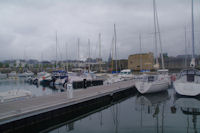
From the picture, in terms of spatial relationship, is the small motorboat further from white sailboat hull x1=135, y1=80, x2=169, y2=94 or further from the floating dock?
white sailboat hull x1=135, y1=80, x2=169, y2=94

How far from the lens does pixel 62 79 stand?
36.7 metres

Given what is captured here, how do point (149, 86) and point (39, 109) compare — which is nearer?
point (39, 109)

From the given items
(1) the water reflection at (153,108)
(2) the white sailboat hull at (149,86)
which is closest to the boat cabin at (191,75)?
(2) the white sailboat hull at (149,86)

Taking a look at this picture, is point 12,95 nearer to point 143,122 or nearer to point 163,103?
point 143,122

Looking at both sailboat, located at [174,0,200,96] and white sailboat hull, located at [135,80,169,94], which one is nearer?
sailboat, located at [174,0,200,96]

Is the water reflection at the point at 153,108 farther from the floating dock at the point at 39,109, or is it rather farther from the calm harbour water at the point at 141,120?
the floating dock at the point at 39,109

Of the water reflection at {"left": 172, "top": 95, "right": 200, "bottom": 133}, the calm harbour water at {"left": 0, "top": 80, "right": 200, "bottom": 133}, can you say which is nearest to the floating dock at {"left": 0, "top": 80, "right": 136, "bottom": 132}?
the calm harbour water at {"left": 0, "top": 80, "right": 200, "bottom": 133}

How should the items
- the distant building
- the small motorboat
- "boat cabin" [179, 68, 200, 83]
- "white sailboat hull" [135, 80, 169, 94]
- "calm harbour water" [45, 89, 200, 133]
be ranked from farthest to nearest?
the distant building < "boat cabin" [179, 68, 200, 83] < "white sailboat hull" [135, 80, 169, 94] < the small motorboat < "calm harbour water" [45, 89, 200, 133]

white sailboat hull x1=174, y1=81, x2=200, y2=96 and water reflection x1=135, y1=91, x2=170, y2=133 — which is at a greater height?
white sailboat hull x1=174, y1=81, x2=200, y2=96

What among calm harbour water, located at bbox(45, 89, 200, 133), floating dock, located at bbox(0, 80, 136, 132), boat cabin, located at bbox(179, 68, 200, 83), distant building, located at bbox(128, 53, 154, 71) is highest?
distant building, located at bbox(128, 53, 154, 71)

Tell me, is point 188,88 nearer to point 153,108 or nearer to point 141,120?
point 153,108

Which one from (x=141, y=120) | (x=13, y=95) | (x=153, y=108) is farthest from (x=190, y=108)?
(x=13, y=95)

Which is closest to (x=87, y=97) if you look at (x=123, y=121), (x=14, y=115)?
(x=123, y=121)

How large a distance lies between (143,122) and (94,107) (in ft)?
17.4
